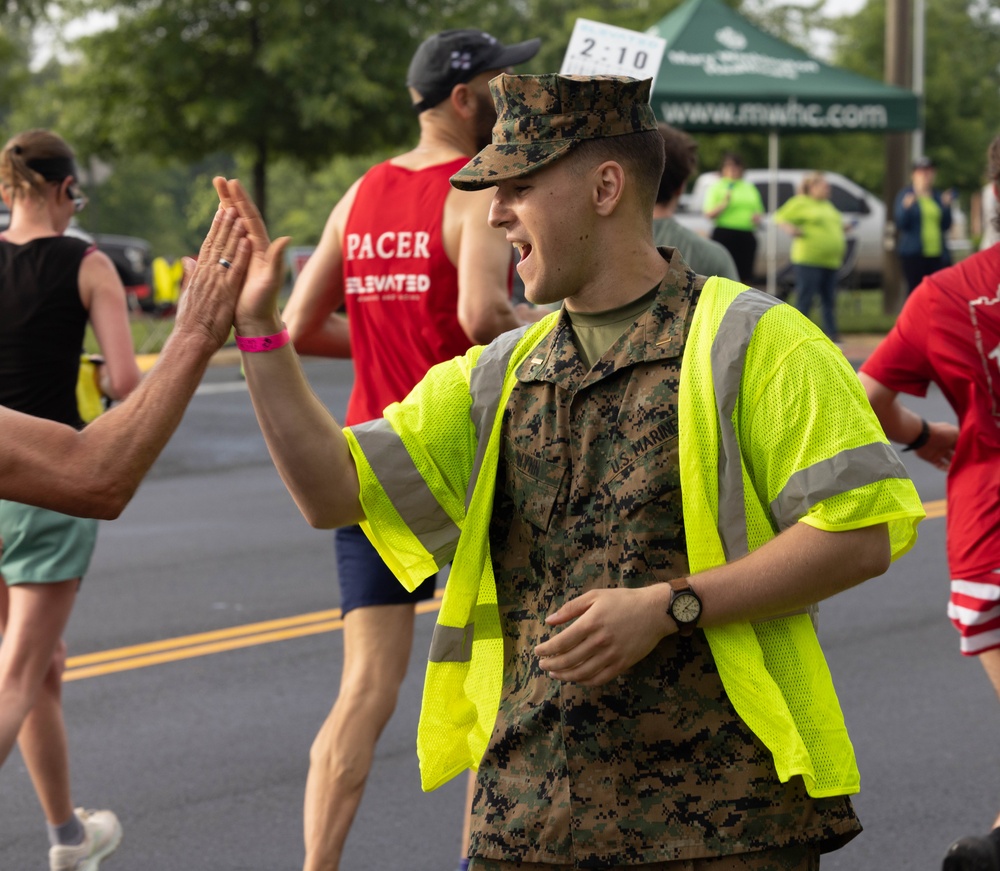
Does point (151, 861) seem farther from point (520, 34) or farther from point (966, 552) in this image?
point (520, 34)

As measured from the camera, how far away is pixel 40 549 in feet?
15.1

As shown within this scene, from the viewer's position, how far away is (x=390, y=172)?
14.7ft

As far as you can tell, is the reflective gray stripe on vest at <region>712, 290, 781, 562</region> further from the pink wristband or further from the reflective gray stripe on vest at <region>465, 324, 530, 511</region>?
the pink wristband

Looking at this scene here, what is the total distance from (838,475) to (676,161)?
2.75 metres

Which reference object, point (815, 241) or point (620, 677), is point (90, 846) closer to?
point (620, 677)

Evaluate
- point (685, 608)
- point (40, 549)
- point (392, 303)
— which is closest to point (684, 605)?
point (685, 608)

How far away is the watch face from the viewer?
8.01 feet

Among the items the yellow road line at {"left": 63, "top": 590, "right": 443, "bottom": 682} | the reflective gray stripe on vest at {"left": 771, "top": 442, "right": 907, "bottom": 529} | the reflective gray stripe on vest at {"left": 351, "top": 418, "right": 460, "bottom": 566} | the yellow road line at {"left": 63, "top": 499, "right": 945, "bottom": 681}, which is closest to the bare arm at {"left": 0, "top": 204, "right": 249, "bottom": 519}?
the reflective gray stripe on vest at {"left": 351, "top": 418, "right": 460, "bottom": 566}

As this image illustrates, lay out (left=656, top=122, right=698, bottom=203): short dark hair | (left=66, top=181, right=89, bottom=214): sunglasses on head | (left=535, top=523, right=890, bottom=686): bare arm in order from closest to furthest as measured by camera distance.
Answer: (left=535, top=523, right=890, bottom=686): bare arm < (left=66, top=181, right=89, bottom=214): sunglasses on head < (left=656, top=122, right=698, bottom=203): short dark hair

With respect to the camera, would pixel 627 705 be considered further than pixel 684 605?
Yes

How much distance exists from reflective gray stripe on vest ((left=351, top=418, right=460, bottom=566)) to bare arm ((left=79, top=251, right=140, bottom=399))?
7.14 feet

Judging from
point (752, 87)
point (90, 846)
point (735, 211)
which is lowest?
point (735, 211)

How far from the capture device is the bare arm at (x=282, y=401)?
2607 millimetres

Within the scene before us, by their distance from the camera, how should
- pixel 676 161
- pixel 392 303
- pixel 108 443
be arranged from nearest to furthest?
pixel 108 443, pixel 392 303, pixel 676 161
